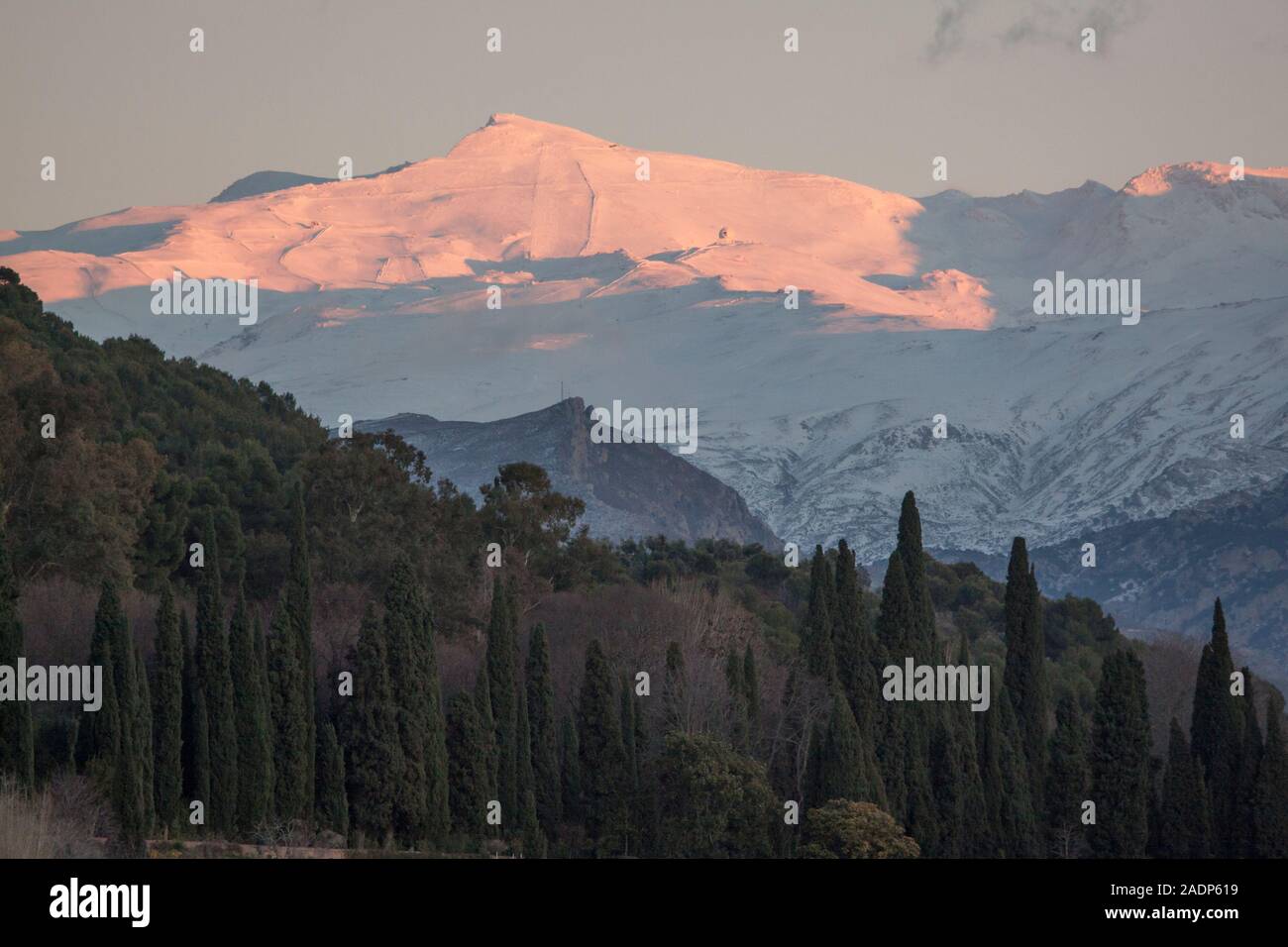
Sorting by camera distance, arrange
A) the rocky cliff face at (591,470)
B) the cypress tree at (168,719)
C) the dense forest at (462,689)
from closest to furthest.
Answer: the cypress tree at (168,719), the dense forest at (462,689), the rocky cliff face at (591,470)

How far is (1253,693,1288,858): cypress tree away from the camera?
5594cm

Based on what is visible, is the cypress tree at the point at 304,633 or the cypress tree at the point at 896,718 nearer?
the cypress tree at the point at 304,633

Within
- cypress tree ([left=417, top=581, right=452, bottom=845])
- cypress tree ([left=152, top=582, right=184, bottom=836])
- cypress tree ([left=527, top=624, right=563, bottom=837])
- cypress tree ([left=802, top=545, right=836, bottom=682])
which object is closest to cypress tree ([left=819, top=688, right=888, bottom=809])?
cypress tree ([left=802, top=545, right=836, bottom=682])

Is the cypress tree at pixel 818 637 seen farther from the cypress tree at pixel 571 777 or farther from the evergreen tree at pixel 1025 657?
the cypress tree at pixel 571 777

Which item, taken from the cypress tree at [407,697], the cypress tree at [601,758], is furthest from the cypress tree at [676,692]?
the cypress tree at [407,697]

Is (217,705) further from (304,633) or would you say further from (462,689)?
(462,689)

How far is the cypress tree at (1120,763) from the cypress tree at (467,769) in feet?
64.6

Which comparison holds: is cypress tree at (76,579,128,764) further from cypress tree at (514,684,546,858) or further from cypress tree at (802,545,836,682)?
cypress tree at (802,545,836,682)

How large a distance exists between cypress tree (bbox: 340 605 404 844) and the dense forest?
76 mm

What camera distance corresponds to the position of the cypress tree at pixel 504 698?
47.6m
